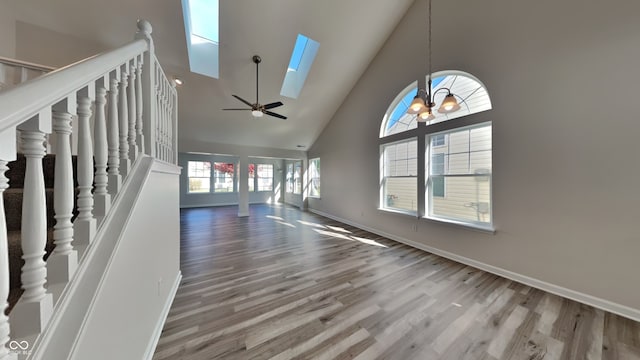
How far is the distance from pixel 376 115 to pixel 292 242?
127 inches

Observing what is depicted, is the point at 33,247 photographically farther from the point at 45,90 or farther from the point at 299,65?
the point at 299,65

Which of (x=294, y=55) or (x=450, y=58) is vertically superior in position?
(x=294, y=55)

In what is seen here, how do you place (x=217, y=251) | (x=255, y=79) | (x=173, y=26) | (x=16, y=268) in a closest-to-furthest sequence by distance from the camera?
1. (x=16, y=268)
2. (x=173, y=26)
3. (x=217, y=251)
4. (x=255, y=79)

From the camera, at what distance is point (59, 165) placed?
702 mm

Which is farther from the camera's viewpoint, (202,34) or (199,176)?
(199,176)

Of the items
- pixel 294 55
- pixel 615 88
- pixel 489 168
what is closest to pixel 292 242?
pixel 489 168

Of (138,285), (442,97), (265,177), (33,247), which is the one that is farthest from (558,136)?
(265,177)

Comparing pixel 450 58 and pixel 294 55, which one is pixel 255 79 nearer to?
pixel 294 55

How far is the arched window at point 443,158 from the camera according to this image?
2955 millimetres

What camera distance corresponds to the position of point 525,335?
1677 millimetres

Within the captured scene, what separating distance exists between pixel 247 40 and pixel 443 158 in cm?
389

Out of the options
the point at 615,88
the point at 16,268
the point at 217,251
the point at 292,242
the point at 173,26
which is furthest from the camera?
the point at 292,242

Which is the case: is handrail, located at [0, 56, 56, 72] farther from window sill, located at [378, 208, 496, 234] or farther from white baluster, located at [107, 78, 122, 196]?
window sill, located at [378, 208, 496, 234]

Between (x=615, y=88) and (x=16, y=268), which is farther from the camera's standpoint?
(x=615, y=88)
